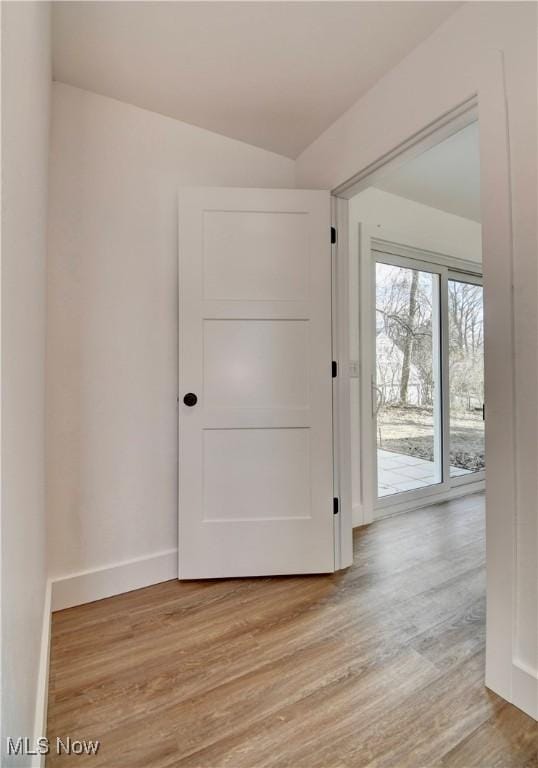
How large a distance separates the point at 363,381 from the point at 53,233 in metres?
2.05

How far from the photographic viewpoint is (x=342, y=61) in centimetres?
163

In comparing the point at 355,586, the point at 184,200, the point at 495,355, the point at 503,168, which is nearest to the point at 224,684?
the point at 355,586

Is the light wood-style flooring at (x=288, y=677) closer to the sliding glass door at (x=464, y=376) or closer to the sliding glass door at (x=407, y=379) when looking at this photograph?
the sliding glass door at (x=407, y=379)

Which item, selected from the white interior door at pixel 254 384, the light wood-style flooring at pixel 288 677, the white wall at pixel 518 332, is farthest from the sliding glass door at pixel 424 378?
the white wall at pixel 518 332

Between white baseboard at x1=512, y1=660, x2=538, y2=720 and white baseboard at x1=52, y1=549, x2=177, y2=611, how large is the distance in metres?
1.50

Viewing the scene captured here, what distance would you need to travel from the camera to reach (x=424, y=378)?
3.23m

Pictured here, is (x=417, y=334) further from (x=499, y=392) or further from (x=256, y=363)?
(x=499, y=392)

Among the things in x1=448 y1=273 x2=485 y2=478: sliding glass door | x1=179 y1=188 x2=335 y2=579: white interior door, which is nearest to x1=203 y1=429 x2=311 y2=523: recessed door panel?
x1=179 y1=188 x2=335 y2=579: white interior door

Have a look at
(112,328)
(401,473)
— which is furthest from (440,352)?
(112,328)

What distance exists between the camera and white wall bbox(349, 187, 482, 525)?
2.65 metres

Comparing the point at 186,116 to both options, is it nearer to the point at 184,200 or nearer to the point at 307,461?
the point at 184,200

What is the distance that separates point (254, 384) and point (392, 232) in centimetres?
179

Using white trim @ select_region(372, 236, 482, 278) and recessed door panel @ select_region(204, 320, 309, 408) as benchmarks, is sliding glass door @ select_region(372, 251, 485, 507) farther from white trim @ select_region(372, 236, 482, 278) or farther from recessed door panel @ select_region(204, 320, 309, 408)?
recessed door panel @ select_region(204, 320, 309, 408)

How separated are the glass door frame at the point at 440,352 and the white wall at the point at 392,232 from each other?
0.24 feet
